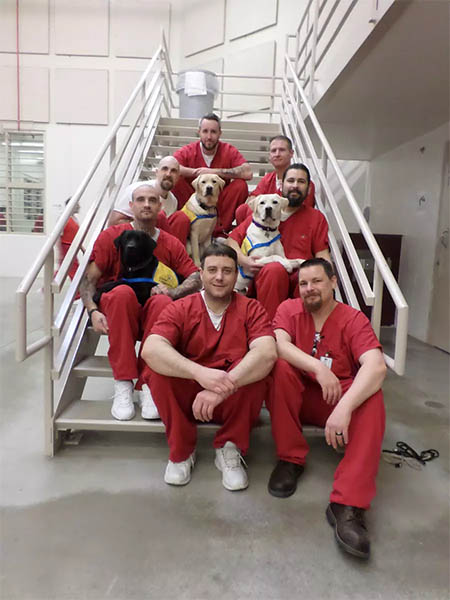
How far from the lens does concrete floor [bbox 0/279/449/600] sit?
1.36 meters

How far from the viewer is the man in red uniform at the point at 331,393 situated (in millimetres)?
1613

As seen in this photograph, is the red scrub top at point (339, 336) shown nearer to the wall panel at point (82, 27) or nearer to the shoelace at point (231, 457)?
the shoelace at point (231, 457)

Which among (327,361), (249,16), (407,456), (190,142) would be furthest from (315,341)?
(249,16)

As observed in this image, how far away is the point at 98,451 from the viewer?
2.13 meters

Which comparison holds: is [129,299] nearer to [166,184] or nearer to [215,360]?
[215,360]

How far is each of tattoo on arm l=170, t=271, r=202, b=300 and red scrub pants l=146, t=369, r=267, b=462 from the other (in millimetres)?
590

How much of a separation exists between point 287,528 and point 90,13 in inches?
359

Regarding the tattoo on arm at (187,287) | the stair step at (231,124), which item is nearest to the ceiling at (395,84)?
the stair step at (231,124)

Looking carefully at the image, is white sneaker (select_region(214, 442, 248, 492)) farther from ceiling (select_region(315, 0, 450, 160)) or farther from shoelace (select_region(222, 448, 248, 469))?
ceiling (select_region(315, 0, 450, 160))

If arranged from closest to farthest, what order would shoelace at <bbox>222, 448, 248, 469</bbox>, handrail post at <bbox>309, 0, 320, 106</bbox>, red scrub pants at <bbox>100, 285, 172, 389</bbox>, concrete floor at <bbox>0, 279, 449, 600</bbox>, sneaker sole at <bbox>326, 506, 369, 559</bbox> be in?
1. concrete floor at <bbox>0, 279, 449, 600</bbox>
2. sneaker sole at <bbox>326, 506, 369, 559</bbox>
3. shoelace at <bbox>222, 448, 248, 469</bbox>
4. red scrub pants at <bbox>100, 285, 172, 389</bbox>
5. handrail post at <bbox>309, 0, 320, 106</bbox>

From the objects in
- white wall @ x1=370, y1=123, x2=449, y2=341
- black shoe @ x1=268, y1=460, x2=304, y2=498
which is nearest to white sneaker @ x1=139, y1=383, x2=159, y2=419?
black shoe @ x1=268, y1=460, x2=304, y2=498

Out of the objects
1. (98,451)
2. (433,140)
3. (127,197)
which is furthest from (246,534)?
(433,140)

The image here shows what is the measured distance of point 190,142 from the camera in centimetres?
535

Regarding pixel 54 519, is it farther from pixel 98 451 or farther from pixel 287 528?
pixel 287 528
